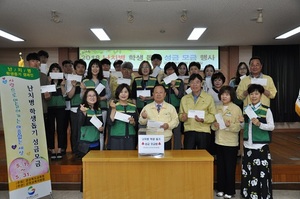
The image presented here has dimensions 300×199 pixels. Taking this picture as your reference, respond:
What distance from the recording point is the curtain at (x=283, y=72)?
760 cm

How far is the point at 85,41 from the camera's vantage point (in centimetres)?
664

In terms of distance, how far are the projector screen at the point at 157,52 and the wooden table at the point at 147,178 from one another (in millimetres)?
5280

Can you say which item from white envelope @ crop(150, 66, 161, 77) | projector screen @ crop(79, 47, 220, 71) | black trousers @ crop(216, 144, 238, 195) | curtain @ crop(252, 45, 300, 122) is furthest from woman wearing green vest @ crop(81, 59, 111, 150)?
curtain @ crop(252, 45, 300, 122)

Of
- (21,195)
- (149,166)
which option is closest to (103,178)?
(149,166)

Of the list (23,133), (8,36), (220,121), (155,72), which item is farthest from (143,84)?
(8,36)

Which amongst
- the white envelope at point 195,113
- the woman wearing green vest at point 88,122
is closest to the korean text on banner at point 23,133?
the woman wearing green vest at point 88,122

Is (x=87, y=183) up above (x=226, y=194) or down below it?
above

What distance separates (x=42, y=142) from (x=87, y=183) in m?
0.87

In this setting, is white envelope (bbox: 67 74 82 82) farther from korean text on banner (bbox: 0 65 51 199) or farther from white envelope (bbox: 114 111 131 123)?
white envelope (bbox: 114 111 131 123)

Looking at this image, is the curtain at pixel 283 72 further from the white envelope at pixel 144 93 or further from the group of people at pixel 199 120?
the white envelope at pixel 144 93

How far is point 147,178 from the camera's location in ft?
8.18

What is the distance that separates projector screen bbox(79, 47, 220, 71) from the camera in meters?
7.49

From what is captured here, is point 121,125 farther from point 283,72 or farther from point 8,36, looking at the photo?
point 283,72

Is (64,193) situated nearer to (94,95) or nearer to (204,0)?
(94,95)
